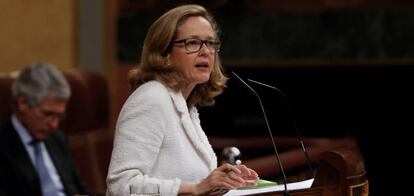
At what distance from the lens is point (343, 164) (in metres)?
2.70

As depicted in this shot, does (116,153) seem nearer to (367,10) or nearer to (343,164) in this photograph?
(343,164)

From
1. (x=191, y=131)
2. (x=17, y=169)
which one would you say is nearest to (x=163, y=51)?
(x=191, y=131)

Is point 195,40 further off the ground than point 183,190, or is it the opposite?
point 195,40

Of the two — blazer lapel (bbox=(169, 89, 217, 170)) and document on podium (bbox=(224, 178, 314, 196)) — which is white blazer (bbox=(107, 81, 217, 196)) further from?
document on podium (bbox=(224, 178, 314, 196))

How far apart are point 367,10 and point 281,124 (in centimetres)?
94

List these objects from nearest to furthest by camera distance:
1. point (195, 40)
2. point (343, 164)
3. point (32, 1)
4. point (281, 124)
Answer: point (343, 164) < point (195, 40) < point (32, 1) < point (281, 124)

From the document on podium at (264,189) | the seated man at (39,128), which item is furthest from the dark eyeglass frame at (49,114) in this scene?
the document on podium at (264,189)

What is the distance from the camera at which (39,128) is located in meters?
4.77

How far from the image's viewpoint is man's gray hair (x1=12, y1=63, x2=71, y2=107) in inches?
190

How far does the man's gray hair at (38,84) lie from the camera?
483 centimetres

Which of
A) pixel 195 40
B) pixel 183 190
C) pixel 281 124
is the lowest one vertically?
pixel 281 124

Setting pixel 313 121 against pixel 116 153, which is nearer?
pixel 116 153

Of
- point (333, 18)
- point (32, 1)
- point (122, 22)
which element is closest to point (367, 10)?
point (333, 18)

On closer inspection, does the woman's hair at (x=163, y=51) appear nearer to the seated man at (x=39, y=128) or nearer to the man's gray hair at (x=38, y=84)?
the seated man at (x=39, y=128)
